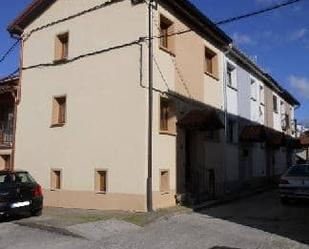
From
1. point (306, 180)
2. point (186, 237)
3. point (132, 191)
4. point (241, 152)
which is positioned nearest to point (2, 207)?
point (132, 191)

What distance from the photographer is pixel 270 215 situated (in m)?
15.6

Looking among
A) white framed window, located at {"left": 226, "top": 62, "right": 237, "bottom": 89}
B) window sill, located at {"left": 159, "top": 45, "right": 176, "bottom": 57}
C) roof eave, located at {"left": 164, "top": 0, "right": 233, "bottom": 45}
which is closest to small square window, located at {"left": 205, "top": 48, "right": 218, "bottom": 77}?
roof eave, located at {"left": 164, "top": 0, "right": 233, "bottom": 45}

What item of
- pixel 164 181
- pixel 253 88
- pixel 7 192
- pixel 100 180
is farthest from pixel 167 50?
pixel 253 88

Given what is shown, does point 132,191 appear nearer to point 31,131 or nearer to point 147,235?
point 147,235

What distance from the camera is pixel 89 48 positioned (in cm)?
1820

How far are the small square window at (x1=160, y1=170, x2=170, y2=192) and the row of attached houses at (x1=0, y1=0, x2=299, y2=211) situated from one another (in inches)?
1.4

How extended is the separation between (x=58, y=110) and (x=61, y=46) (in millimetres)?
2523

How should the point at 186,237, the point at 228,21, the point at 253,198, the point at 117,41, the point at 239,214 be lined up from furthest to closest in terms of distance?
the point at 253,198, the point at 117,41, the point at 239,214, the point at 228,21, the point at 186,237

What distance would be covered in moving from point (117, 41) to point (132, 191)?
16.6 feet

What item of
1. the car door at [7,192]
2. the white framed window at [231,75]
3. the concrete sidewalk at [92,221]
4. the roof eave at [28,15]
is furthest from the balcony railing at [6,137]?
the white framed window at [231,75]

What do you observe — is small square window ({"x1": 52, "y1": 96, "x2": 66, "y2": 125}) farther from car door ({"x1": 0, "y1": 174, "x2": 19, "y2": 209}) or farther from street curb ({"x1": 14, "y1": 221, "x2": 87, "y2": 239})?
street curb ({"x1": 14, "y1": 221, "x2": 87, "y2": 239})

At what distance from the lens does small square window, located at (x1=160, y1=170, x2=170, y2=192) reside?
1692 cm

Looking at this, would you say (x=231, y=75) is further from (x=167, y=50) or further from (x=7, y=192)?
(x=7, y=192)

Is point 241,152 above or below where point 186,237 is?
above
